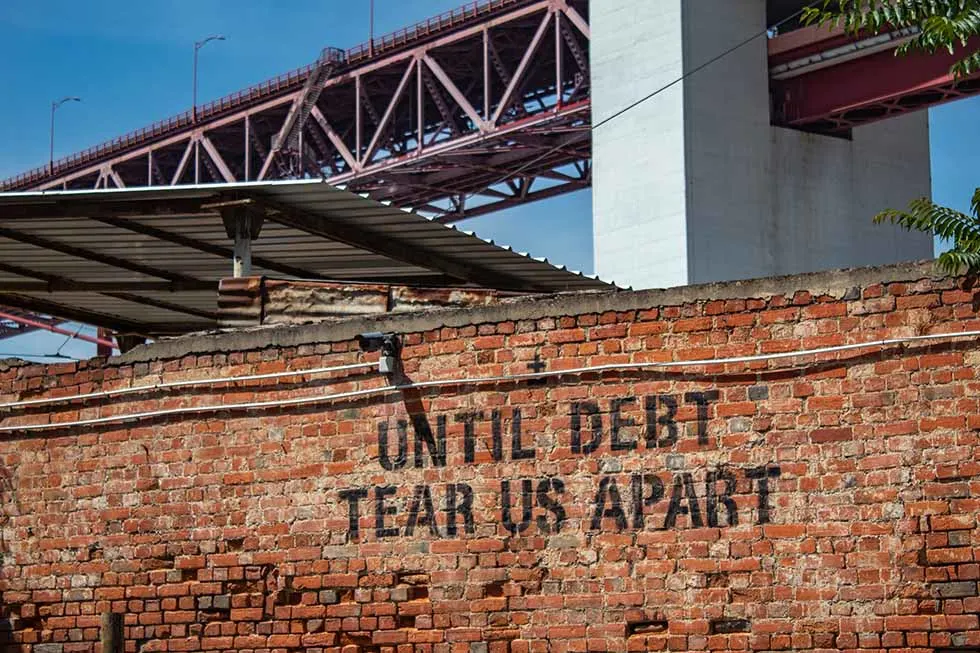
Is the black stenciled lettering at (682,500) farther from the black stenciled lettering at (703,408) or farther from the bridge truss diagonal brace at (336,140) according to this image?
the bridge truss diagonal brace at (336,140)

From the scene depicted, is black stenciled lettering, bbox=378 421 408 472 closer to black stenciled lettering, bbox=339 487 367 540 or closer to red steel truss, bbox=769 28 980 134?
black stenciled lettering, bbox=339 487 367 540

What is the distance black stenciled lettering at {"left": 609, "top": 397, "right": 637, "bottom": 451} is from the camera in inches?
347

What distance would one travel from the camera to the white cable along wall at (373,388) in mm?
8312

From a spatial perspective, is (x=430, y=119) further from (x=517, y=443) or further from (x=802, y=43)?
(x=517, y=443)

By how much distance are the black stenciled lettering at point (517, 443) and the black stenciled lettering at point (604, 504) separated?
0.49 meters

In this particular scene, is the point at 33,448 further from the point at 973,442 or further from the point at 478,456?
the point at 973,442

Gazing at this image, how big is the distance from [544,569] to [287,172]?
3907 cm

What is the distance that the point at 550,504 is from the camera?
8.94 meters

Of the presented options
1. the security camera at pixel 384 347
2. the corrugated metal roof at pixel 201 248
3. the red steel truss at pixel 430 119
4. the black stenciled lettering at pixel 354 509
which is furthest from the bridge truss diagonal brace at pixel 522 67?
the black stenciled lettering at pixel 354 509

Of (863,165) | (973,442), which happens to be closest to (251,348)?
(973,442)

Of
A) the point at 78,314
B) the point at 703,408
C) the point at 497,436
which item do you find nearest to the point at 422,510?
the point at 497,436

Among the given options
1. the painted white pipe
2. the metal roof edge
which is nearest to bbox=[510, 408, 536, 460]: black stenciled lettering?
the metal roof edge

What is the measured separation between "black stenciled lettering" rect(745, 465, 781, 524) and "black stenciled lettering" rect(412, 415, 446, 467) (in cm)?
192

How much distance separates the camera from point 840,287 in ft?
27.6
